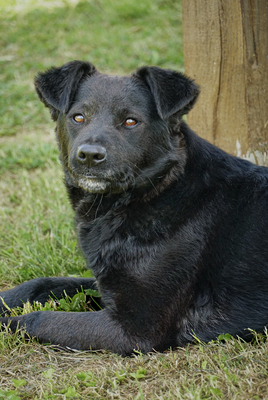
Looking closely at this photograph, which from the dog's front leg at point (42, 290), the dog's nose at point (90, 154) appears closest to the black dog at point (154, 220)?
the dog's nose at point (90, 154)

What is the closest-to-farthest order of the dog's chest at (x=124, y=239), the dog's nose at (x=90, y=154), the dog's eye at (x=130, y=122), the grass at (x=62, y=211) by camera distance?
1. the grass at (x=62, y=211)
2. the dog's nose at (x=90, y=154)
3. the dog's chest at (x=124, y=239)
4. the dog's eye at (x=130, y=122)

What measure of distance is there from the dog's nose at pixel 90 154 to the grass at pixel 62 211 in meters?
1.14

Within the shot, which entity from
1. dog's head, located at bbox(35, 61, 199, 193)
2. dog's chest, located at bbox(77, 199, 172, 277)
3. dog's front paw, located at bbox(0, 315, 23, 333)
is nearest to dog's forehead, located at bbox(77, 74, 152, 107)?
dog's head, located at bbox(35, 61, 199, 193)

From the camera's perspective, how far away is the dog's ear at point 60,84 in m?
3.28

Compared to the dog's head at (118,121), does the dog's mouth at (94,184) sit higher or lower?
lower

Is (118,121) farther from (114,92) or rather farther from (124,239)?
(124,239)

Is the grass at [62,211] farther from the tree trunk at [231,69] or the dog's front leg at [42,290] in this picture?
the tree trunk at [231,69]

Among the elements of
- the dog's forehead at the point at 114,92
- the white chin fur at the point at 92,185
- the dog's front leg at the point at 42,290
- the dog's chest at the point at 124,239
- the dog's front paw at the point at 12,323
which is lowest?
the dog's front leg at the point at 42,290

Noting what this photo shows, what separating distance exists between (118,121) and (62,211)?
1.91 metres

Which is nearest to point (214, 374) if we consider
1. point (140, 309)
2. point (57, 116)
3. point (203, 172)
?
point (140, 309)

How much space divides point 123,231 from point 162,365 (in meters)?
0.93

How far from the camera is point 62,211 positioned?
482 cm

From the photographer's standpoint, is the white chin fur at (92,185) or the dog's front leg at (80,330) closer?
the dog's front leg at (80,330)

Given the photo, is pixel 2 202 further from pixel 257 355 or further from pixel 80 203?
pixel 257 355
